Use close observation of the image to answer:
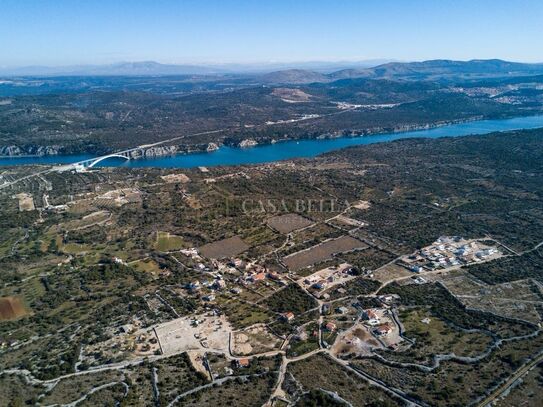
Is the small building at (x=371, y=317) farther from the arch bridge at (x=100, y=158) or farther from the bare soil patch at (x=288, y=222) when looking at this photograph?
the arch bridge at (x=100, y=158)

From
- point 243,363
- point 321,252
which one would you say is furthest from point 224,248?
point 243,363

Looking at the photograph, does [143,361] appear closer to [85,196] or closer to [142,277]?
[142,277]

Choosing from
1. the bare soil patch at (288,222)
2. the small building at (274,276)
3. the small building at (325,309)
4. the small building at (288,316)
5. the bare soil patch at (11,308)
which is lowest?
the bare soil patch at (11,308)

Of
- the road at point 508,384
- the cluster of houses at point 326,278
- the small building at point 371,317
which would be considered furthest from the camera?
the cluster of houses at point 326,278

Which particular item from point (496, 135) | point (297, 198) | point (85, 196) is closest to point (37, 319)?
point (85, 196)

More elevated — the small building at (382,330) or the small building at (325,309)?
the small building at (382,330)

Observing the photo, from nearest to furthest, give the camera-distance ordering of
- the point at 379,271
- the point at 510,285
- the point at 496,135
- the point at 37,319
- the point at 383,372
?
the point at 383,372 < the point at 37,319 < the point at 510,285 < the point at 379,271 < the point at 496,135

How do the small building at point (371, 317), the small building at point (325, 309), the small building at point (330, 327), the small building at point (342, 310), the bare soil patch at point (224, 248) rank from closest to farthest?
the small building at point (330, 327)
the small building at point (371, 317)
the small building at point (342, 310)
the small building at point (325, 309)
the bare soil patch at point (224, 248)

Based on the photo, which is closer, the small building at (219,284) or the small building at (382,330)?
the small building at (382,330)

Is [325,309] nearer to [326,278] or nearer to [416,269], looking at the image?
[326,278]

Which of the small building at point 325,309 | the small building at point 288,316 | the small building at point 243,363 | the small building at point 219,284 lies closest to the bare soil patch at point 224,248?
the small building at point 219,284
